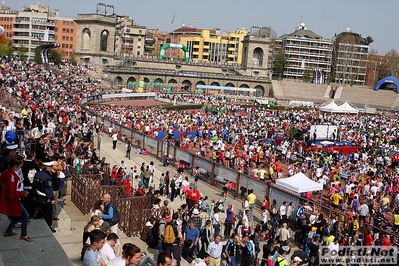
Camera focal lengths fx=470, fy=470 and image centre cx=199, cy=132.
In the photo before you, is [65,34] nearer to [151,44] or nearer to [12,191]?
[151,44]

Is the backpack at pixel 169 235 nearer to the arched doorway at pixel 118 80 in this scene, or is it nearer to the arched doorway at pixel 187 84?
the arched doorway at pixel 118 80

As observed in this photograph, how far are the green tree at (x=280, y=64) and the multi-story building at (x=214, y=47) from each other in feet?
38.0

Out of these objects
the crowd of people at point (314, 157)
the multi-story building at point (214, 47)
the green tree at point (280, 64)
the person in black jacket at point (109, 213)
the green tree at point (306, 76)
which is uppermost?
the multi-story building at point (214, 47)

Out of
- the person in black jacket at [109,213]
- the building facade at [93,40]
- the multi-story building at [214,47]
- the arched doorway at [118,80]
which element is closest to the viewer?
the person in black jacket at [109,213]

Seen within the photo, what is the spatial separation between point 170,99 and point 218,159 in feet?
117

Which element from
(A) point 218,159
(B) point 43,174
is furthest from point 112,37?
(B) point 43,174

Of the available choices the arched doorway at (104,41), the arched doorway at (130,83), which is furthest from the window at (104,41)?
the arched doorway at (130,83)

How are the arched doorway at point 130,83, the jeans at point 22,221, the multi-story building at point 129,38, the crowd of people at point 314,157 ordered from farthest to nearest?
the multi-story building at point 129,38 → the arched doorway at point 130,83 → the crowd of people at point 314,157 → the jeans at point 22,221

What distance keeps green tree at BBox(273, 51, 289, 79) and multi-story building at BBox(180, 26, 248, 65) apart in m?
11.6

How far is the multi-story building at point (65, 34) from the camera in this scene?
323 ft

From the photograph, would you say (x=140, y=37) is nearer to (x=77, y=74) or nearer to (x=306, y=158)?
(x=77, y=74)

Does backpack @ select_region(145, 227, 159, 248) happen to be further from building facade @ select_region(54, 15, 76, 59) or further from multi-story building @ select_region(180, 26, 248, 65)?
multi-story building @ select_region(180, 26, 248, 65)

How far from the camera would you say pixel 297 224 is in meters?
14.8

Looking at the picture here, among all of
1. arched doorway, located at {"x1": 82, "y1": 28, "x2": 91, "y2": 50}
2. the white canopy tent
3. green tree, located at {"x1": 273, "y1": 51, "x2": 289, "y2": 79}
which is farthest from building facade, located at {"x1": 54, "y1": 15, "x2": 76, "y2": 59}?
the white canopy tent
